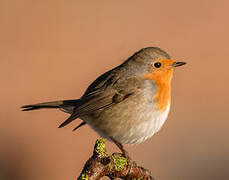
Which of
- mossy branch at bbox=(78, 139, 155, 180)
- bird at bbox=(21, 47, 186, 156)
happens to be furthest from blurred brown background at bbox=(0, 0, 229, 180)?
mossy branch at bbox=(78, 139, 155, 180)

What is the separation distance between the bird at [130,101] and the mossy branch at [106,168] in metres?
1.12

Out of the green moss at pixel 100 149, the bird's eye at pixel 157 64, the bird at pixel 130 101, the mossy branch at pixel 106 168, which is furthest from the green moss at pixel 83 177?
the bird's eye at pixel 157 64

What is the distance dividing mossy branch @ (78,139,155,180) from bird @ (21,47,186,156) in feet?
3.69

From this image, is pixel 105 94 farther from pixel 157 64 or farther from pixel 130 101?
pixel 157 64

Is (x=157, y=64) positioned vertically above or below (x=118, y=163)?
above

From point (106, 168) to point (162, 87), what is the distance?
192 cm

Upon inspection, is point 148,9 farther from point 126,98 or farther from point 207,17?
point 126,98

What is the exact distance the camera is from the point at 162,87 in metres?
4.52

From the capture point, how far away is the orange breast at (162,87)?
439 cm

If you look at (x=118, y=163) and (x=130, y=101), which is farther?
(x=130, y=101)

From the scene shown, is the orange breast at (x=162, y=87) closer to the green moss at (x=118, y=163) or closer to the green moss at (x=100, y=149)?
the green moss at (x=118, y=163)

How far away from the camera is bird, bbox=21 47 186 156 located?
430cm

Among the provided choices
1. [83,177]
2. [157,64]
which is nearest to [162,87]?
[157,64]

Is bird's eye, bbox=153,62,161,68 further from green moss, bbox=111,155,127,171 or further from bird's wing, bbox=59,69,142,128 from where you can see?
green moss, bbox=111,155,127,171
